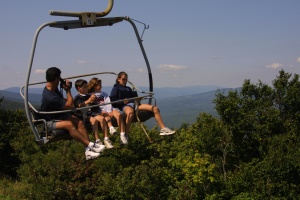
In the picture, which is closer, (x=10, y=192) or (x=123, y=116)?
(x=123, y=116)

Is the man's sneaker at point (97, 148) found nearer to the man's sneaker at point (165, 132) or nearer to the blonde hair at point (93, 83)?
the blonde hair at point (93, 83)

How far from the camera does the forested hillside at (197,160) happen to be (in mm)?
33356

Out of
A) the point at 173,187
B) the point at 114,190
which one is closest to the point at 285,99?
the point at 173,187

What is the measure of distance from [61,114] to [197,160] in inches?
1053

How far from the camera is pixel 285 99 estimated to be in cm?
4019

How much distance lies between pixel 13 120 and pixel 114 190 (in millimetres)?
15362

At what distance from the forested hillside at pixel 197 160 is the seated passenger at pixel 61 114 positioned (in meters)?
24.3

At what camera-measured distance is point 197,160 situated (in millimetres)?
33250

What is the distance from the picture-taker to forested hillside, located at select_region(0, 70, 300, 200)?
109 ft

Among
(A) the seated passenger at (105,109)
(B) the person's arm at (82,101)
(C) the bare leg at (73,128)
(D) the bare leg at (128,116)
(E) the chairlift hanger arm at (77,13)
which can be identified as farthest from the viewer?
(D) the bare leg at (128,116)

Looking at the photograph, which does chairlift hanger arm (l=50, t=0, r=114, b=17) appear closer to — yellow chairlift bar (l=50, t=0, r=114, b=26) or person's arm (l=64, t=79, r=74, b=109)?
yellow chairlift bar (l=50, t=0, r=114, b=26)

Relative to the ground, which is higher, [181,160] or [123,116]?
[123,116]

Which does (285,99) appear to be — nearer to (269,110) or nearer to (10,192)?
(269,110)

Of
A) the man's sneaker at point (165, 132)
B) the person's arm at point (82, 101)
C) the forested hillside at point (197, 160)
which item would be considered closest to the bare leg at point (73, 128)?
the person's arm at point (82, 101)
